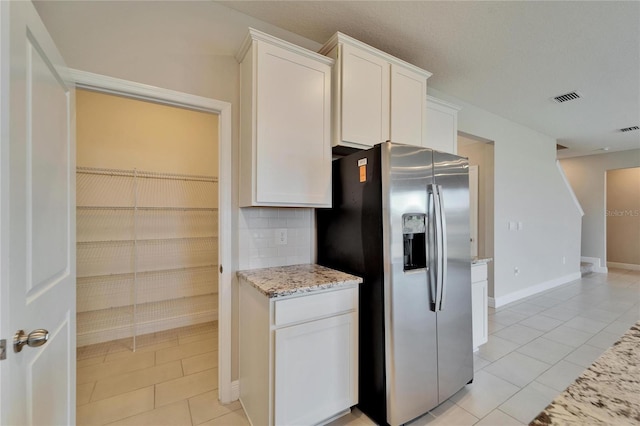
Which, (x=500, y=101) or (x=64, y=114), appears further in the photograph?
(x=500, y=101)

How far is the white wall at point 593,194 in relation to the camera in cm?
621

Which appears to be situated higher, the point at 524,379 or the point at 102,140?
the point at 102,140


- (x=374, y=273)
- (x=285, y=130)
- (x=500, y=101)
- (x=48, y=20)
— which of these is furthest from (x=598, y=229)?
(x=48, y=20)

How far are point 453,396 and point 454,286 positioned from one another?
84 centimetres

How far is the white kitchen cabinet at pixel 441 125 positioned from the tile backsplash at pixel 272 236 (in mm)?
1532

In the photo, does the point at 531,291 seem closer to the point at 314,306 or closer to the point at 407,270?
the point at 407,270

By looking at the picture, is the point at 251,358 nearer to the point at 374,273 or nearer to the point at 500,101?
the point at 374,273

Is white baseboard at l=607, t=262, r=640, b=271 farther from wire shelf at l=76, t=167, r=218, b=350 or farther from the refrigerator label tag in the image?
wire shelf at l=76, t=167, r=218, b=350

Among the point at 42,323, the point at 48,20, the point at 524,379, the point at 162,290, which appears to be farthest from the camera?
the point at 162,290

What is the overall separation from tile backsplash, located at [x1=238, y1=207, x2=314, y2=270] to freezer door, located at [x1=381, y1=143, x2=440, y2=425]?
84cm

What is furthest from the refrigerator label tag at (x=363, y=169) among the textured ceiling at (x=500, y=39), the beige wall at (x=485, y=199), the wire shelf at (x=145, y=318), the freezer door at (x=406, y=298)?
the beige wall at (x=485, y=199)

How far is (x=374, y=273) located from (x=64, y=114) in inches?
74.6

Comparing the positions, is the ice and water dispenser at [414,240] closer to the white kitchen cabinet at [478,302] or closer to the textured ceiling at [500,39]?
the white kitchen cabinet at [478,302]

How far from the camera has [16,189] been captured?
0.87m
